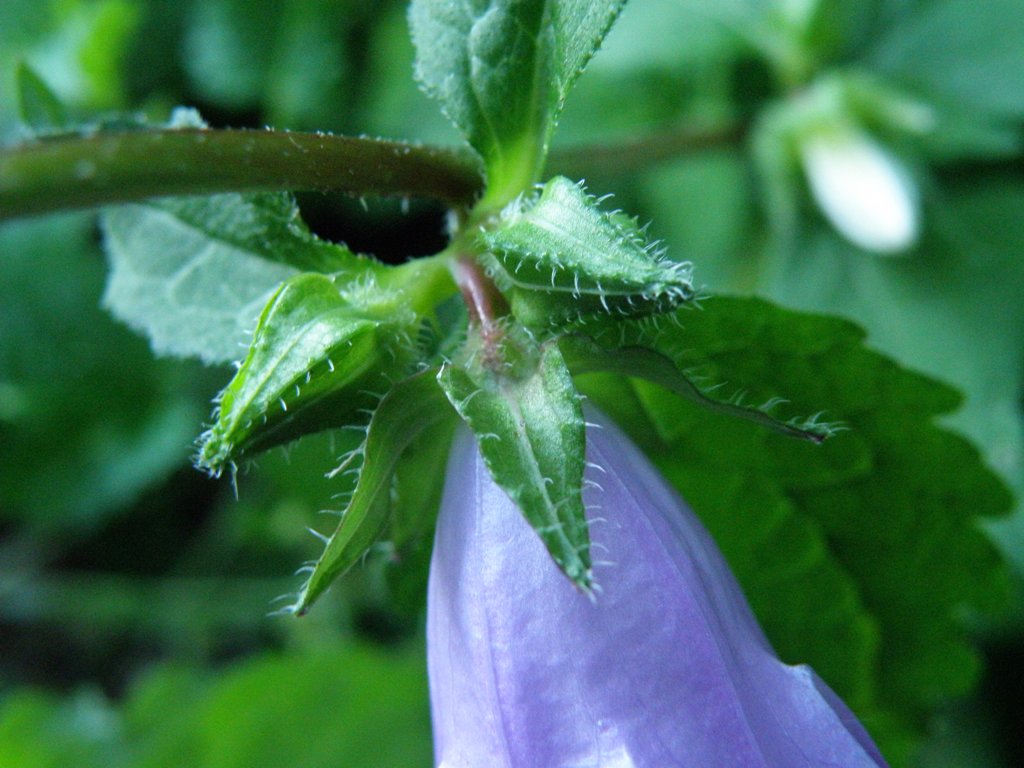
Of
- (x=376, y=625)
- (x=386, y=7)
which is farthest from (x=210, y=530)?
(x=386, y=7)

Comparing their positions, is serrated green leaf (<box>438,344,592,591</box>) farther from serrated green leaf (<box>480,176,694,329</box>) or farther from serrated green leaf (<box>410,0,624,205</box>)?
serrated green leaf (<box>410,0,624,205</box>)

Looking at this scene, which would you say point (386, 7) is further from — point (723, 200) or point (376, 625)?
point (376, 625)

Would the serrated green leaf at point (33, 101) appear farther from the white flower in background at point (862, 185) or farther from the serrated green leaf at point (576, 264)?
the white flower in background at point (862, 185)

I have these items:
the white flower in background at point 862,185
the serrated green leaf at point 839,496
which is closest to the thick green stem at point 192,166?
the serrated green leaf at point 839,496

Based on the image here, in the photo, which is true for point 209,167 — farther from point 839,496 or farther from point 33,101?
point 839,496

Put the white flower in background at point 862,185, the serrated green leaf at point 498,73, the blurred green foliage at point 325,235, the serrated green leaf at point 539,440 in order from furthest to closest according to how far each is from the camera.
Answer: the blurred green foliage at point 325,235, the white flower in background at point 862,185, the serrated green leaf at point 498,73, the serrated green leaf at point 539,440

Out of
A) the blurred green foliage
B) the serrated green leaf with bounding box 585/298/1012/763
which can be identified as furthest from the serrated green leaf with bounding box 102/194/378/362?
the blurred green foliage

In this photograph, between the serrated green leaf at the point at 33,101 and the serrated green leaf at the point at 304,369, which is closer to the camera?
the serrated green leaf at the point at 304,369
